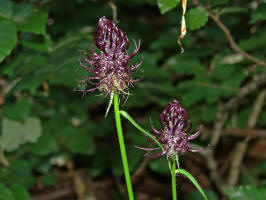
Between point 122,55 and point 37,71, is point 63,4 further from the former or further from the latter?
point 122,55

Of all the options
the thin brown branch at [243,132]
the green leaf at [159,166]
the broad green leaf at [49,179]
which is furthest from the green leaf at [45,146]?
the thin brown branch at [243,132]

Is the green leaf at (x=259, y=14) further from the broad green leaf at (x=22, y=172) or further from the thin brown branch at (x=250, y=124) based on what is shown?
the broad green leaf at (x=22, y=172)

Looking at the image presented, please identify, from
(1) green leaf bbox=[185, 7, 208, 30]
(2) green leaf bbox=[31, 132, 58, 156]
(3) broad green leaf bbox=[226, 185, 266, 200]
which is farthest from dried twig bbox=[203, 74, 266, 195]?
(2) green leaf bbox=[31, 132, 58, 156]

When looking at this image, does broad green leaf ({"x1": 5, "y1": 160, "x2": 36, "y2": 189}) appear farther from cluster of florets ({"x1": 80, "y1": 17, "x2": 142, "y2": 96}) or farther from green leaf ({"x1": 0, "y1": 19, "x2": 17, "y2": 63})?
cluster of florets ({"x1": 80, "y1": 17, "x2": 142, "y2": 96})

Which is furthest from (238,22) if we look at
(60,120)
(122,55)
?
(122,55)

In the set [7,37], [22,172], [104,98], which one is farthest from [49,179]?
[7,37]

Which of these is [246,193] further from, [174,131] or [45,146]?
[45,146]
